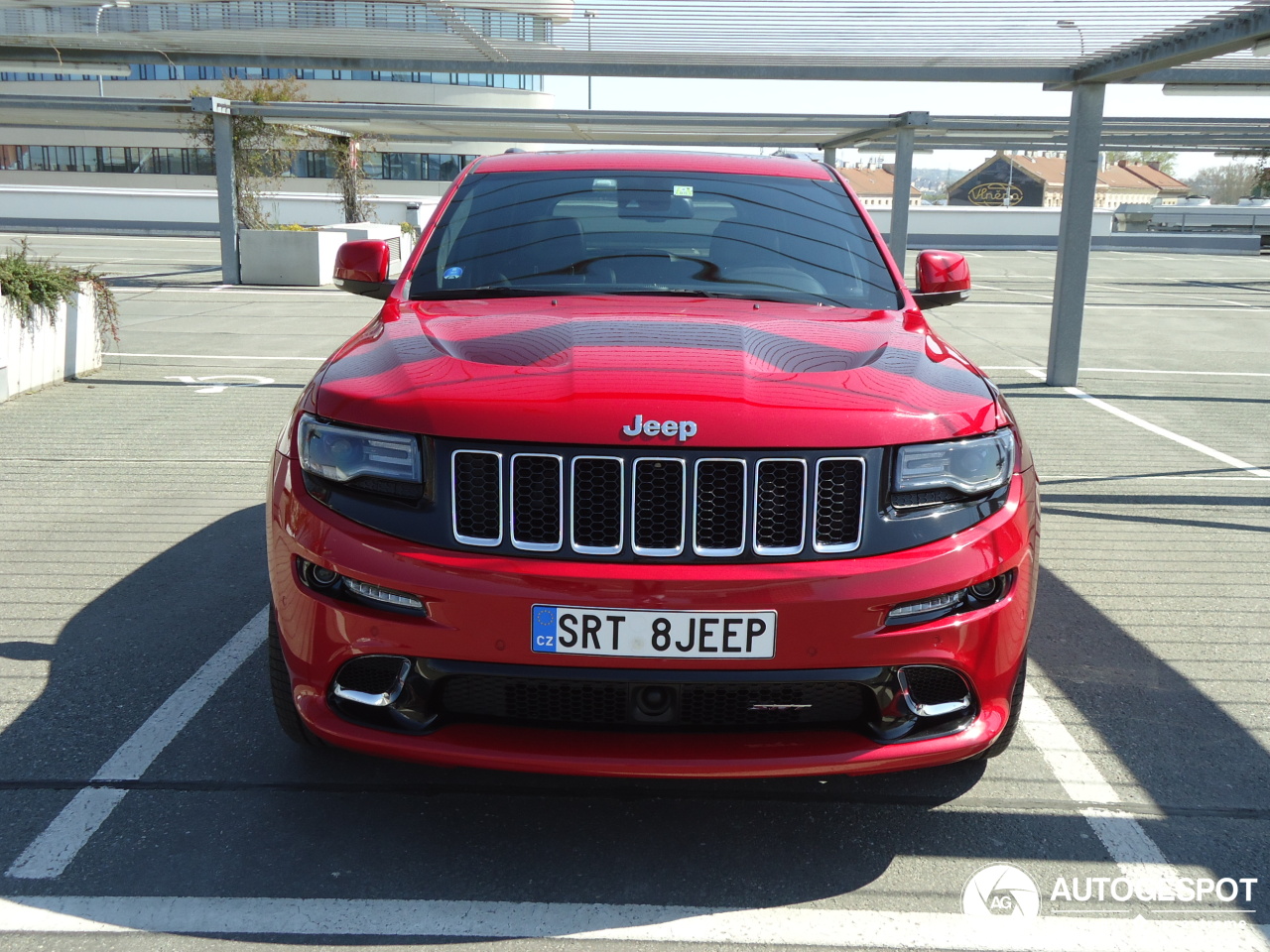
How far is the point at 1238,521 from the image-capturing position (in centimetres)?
612

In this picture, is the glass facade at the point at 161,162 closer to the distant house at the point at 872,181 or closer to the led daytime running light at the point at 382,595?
the led daytime running light at the point at 382,595

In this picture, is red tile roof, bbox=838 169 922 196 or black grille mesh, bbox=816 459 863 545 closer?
black grille mesh, bbox=816 459 863 545

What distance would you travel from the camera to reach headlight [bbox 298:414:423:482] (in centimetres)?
266

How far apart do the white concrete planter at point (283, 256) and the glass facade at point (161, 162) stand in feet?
132

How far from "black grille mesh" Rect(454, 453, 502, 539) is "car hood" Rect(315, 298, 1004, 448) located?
62 millimetres

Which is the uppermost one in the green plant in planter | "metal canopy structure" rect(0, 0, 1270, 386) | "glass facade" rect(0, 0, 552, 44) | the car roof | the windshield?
"glass facade" rect(0, 0, 552, 44)

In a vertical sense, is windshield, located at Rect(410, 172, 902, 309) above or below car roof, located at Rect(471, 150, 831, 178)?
below

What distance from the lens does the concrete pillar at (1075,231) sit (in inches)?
407

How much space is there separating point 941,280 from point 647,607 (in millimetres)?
2455

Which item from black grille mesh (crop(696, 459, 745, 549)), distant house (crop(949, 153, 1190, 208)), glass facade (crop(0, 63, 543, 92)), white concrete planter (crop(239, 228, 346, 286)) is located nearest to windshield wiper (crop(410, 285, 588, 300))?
black grille mesh (crop(696, 459, 745, 549))

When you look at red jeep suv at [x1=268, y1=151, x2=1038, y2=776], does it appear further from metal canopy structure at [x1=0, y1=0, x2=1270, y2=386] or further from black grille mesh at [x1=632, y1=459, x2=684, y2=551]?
metal canopy structure at [x1=0, y1=0, x2=1270, y2=386]

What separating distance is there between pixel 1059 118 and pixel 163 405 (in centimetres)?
1679

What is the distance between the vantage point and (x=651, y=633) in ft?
8.24

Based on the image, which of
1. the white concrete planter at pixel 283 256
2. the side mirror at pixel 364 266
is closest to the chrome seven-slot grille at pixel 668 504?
the side mirror at pixel 364 266
